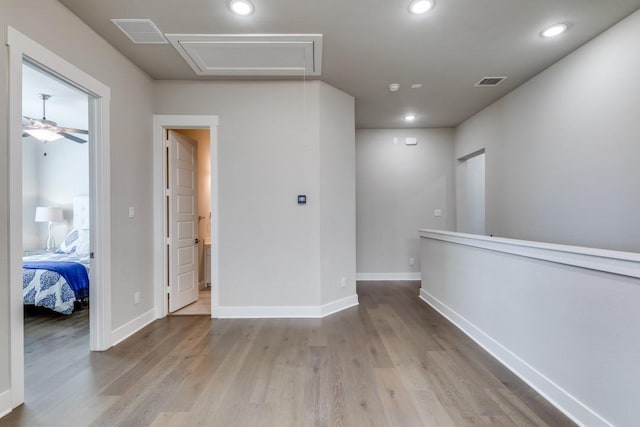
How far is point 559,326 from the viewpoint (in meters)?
1.88

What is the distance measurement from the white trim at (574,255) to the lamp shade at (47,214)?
6643mm

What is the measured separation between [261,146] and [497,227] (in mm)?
3476

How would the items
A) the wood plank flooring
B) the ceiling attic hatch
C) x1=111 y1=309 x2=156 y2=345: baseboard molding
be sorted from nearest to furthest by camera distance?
the wood plank flooring
the ceiling attic hatch
x1=111 y1=309 x2=156 y2=345: baseboard molding

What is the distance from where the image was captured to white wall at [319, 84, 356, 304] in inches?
141

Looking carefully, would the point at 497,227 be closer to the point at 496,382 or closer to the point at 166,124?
the point at 496,382

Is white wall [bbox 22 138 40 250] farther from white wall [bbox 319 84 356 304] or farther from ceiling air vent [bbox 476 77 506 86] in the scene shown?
ceiling air vent [bbox 476 77 506 86]

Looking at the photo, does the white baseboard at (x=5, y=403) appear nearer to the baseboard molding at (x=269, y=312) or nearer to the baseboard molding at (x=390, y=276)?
the baseboard molding at (x=269, y=312)

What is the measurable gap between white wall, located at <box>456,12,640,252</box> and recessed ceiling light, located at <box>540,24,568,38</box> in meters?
0.39

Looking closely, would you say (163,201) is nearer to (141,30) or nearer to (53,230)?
(141,30)

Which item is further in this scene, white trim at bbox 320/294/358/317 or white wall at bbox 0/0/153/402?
white trim at bbox 320/294/358/317

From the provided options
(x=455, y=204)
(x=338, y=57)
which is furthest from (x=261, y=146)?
(x=455, y=204)

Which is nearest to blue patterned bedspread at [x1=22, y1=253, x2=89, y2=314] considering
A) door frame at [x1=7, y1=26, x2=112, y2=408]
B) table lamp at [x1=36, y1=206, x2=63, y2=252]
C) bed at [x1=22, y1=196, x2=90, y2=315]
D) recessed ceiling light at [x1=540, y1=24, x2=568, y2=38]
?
bed at [x1=22, y1=196, x2=90, y2=315]

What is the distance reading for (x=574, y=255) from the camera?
1.76 metres

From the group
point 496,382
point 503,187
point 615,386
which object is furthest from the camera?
point 503,187
